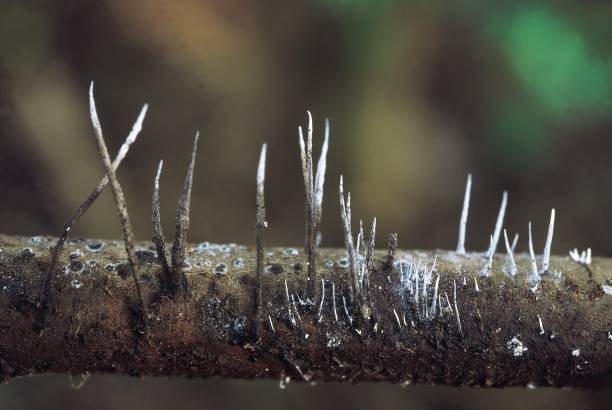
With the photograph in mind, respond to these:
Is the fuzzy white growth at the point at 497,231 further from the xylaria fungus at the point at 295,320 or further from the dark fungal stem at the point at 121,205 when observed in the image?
the dark fungal stem at the point at 121,205

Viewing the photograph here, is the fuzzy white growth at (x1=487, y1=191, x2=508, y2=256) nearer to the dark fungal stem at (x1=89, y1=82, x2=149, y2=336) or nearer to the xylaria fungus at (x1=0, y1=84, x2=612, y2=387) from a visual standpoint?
the xylaria fungus at (x1=0, y1=84, x2=612, y2=387)

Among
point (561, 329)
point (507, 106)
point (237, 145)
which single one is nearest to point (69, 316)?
point (561, 329)

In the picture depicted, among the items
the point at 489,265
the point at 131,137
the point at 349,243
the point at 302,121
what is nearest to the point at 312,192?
the point at 349,243

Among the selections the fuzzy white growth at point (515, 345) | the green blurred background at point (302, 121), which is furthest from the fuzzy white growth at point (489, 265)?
the green blurred background at point (302, 121)

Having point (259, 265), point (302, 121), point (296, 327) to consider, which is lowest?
point (296, 327)

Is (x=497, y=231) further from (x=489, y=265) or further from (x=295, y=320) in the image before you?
(x=295, y=320)

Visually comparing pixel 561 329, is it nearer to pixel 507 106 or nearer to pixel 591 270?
pixel 591 270
